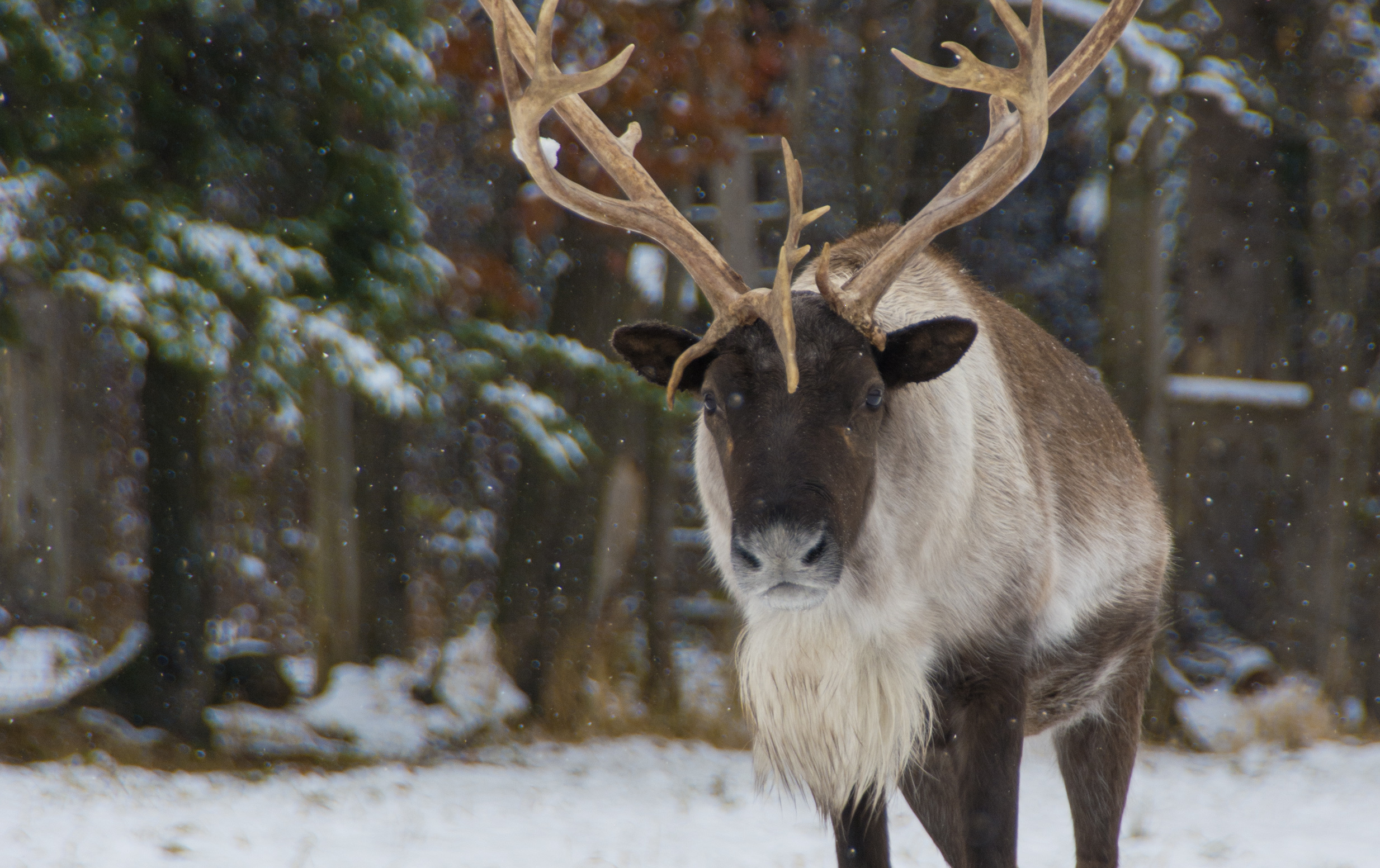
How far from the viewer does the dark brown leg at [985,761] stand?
3207 mm

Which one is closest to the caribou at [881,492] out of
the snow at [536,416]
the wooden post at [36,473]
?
the snow at [536,416]

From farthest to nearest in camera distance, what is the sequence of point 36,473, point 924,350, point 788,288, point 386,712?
point 36,473, point 386,712, point 924,350, point 788,288

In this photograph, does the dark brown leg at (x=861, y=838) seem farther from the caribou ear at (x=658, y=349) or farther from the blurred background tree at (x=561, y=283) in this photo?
the blurred background tree at (x=561, y=283)

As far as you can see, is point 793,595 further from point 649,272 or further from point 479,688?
point 649,272

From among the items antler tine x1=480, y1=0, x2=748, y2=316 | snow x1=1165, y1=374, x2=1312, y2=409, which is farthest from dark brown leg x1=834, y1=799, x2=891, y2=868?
snow x1=1165, y1=374, x2=1312, y2=409

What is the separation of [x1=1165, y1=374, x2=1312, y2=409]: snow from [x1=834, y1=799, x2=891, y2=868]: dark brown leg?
5.08 meters

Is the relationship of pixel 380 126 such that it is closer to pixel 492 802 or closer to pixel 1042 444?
pixel 492 802

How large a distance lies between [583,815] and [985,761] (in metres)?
2.91

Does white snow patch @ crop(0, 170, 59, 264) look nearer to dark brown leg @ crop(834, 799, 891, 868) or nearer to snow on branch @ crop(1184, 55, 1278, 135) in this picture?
dark brown leg @ crop(834, 799, 891, 868)

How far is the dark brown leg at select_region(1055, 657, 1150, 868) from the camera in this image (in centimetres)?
417

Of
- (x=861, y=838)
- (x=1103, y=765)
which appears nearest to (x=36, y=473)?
(x=861, y=838)

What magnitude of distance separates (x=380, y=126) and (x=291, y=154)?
0.61m

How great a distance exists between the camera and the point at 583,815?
570 cm

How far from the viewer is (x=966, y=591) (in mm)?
3357
